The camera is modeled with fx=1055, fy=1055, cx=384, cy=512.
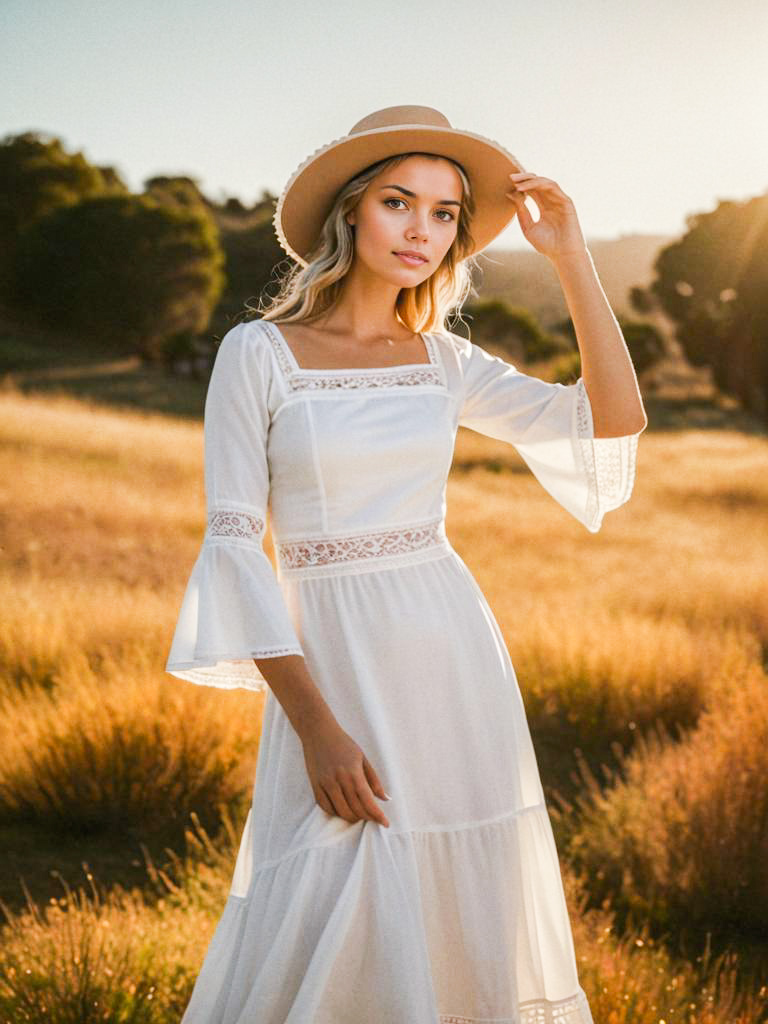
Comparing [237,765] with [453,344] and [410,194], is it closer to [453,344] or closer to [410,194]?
[453,344]

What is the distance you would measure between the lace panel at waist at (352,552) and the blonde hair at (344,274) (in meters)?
0.54

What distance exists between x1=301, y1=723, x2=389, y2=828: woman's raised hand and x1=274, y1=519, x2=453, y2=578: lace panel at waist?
1.21 feet

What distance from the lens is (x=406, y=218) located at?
2355 mm

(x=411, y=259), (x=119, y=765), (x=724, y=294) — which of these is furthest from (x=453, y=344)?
(x=724, y=294)

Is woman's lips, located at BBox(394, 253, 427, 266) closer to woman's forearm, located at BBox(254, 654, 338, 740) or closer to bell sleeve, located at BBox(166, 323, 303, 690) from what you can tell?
bell sleeve, located at BBox(166, 323, 303, 690)


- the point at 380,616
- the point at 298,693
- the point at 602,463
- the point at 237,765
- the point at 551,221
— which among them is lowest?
the point at 237,765

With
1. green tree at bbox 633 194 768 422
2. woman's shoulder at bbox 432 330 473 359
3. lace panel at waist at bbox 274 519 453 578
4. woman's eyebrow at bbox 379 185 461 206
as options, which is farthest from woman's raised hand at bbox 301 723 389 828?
green tree at bbox 633 194 768 422

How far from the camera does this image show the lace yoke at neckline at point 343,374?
2227 millimetres

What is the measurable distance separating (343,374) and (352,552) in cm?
39

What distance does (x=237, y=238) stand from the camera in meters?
49.9

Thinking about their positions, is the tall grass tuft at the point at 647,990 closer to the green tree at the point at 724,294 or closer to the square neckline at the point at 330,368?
the square neckline at the point at 330,368

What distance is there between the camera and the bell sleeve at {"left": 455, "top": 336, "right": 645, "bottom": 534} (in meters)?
2.56

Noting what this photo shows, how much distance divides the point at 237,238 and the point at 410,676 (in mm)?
50015

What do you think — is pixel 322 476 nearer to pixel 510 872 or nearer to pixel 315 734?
pixel 315 734
